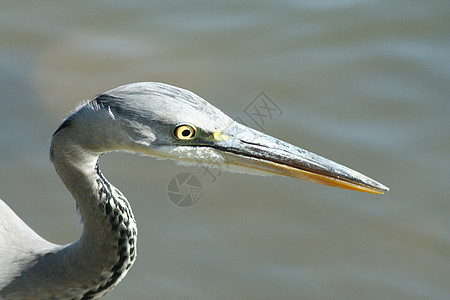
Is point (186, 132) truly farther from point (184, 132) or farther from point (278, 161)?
point (278, 161)

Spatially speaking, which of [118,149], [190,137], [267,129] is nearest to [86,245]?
[118,149]

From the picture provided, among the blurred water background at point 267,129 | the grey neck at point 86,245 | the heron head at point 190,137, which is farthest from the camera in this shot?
the blurred water background at point 267,129

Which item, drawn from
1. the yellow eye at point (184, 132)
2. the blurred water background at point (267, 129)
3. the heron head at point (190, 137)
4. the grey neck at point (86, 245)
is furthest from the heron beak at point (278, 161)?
the blurred water background at point (267, 129)

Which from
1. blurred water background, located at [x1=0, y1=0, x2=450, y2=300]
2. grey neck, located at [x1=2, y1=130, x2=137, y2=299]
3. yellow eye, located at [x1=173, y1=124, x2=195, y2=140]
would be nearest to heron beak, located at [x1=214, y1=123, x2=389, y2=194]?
yellow eye, located at [x1=173, y1=124, x2=195, y2=140]

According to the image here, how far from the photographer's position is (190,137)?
239 centimetres

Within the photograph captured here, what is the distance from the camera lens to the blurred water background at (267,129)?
12.1 ft

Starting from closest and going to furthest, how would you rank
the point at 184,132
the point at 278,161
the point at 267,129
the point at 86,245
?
the point at 184,132
the point at 278,161
the point at 86,245
the point at 267,129

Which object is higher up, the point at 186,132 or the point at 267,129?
the point at 267,129

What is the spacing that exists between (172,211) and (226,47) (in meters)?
1.63

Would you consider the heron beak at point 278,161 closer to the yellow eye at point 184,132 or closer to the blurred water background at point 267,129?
the yellow eye at point 184,132

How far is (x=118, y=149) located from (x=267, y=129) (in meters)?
2.06

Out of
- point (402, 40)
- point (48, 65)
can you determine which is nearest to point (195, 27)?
point (48, 65)

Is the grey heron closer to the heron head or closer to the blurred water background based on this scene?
the heron head

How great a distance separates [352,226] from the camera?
3.85 metres
